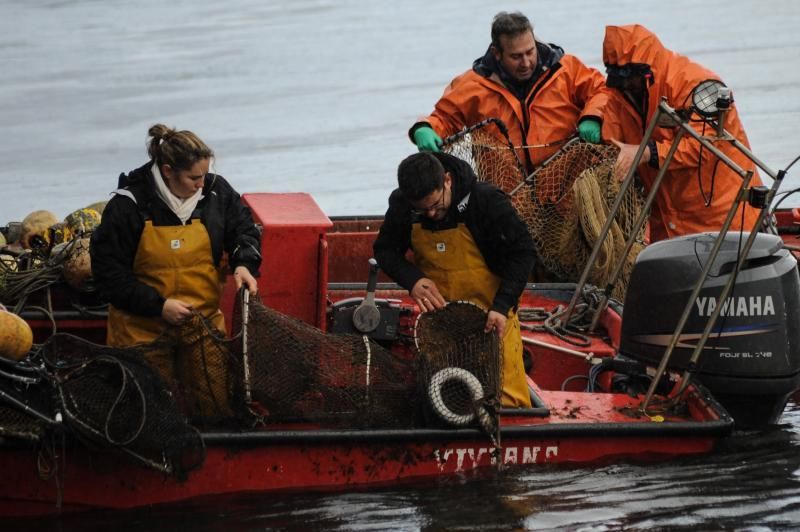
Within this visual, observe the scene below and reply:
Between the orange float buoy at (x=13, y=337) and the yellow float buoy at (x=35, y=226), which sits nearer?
the orange float buoy at (x=13, y=337)

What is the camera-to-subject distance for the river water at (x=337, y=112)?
5477mm

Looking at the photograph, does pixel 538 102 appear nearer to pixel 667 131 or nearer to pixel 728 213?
pixel 667 131

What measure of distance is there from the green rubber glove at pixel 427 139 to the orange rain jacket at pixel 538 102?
7cm

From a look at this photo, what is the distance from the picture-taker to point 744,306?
586 cm

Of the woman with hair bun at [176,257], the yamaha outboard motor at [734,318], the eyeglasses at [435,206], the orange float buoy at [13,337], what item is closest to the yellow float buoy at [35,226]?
the woman with hair bun at [176,257]

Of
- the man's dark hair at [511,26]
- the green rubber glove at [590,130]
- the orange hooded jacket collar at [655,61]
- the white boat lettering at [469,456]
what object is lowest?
the white boat lettering at [469,456]

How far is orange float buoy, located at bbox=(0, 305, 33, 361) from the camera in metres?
5.35

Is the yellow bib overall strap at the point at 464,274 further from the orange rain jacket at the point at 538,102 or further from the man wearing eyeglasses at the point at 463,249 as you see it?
the orange rain jacket at the point at 538,102

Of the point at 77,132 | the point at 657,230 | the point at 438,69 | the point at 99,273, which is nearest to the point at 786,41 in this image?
the point at 438,69

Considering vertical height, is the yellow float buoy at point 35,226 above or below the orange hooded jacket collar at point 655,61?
below

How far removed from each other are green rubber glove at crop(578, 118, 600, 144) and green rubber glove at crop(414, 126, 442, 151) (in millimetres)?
754

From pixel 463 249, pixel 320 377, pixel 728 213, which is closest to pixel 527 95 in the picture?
pixel 728 213

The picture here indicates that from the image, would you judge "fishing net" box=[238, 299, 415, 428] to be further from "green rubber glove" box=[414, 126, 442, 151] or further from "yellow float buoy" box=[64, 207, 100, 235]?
"green rubber glove" box=[414, 126, 442, 151]

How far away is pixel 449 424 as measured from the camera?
563 cm
